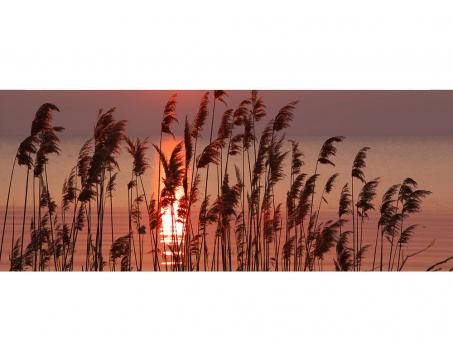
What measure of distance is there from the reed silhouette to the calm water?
4 cm

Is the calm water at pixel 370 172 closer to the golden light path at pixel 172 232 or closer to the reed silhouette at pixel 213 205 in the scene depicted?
the reed silhouette at pixel 213 205

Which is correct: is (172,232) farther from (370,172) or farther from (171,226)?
(370,172)

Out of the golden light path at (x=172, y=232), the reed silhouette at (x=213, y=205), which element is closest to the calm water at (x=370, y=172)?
the reed silhouette at (x=213, y=205)

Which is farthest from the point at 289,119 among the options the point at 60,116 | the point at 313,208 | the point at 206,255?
the point at 60,116

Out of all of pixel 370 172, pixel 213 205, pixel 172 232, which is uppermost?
pixel 370 172

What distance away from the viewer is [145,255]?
8273 mm

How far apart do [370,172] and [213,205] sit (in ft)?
4.22

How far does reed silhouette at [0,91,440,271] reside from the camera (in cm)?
829

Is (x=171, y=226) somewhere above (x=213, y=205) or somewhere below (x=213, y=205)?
below

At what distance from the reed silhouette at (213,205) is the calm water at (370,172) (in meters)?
0.04

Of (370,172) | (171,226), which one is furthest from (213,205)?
(370,172)

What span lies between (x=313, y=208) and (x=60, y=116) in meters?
2.17

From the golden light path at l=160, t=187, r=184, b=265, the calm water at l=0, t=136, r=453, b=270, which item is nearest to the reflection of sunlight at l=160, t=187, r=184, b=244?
the golden light path at l=160, t=187, r=184, b=265

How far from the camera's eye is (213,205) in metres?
8.30
